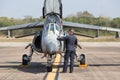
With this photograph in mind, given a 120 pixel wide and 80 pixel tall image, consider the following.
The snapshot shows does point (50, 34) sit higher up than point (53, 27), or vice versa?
point (53, 27)

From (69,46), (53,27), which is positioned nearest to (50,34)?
(53,27)

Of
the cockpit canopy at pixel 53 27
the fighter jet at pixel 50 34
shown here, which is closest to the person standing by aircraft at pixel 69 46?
the fighter jet at pixel 50 34

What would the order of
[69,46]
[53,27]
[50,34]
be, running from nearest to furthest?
[50,34], [69,46], [53,27]

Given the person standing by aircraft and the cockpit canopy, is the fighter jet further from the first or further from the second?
the person standing by aircraft

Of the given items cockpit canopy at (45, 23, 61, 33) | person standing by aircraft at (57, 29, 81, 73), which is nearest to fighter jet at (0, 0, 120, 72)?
cockpit canopy at (45, 23, 61, 33)

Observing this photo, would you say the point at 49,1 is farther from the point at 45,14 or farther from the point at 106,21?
the point at 106,21

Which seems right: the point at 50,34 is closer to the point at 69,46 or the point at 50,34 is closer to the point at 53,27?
the point at 53,27

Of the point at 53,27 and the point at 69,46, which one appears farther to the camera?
the point at 53,27

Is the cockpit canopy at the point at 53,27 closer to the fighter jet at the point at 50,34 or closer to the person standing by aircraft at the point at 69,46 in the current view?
the fighter jet at the point at 50,34

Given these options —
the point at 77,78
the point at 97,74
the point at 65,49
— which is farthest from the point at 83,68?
the point at 77,78

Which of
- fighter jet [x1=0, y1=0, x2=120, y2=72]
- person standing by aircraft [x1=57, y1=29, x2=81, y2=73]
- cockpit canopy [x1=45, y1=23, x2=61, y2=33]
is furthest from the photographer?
cockpit canopy [x1=45, y1=23, x2=61, y2=33]

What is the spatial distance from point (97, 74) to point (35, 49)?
14.0ft

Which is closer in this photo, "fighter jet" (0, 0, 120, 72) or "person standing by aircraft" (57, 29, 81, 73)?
"fighter jet" (0, 0, 120, 72)

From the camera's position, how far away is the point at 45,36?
20594 mm
